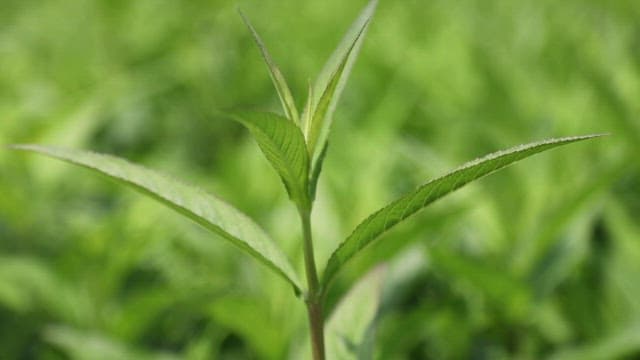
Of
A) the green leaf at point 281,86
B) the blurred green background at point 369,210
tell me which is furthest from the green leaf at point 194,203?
the blurred green background at point 369,210

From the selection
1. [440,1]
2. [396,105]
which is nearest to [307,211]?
[396,105]

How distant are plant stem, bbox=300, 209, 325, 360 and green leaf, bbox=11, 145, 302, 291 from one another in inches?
0.6

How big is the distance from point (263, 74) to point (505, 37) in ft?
2.59

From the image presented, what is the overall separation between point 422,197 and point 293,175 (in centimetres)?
11

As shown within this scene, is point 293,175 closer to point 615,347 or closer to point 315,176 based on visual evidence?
point 315,176

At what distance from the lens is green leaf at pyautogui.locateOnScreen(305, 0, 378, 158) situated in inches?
31.6

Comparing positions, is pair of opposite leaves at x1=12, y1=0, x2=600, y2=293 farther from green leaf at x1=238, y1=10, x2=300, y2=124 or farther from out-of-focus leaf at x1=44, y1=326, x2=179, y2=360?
out-of-focus leaf at x1=44, y1=326, x2=179, y2=360

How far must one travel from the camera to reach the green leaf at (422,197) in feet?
2.39

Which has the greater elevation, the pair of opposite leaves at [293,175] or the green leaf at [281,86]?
the green leaf at [281,86]

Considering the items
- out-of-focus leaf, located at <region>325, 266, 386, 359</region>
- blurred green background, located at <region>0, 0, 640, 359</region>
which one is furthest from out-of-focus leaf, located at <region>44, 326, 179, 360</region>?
out-of-focus leaf, located at <region>325, 266, 386, 359</region>

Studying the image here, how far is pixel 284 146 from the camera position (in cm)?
78

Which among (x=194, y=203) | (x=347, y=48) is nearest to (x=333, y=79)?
(x=347, y=48)

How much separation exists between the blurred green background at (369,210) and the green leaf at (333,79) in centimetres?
24

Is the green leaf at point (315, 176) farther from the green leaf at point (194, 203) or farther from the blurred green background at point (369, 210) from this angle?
the blurred green background at point (369, 210)
